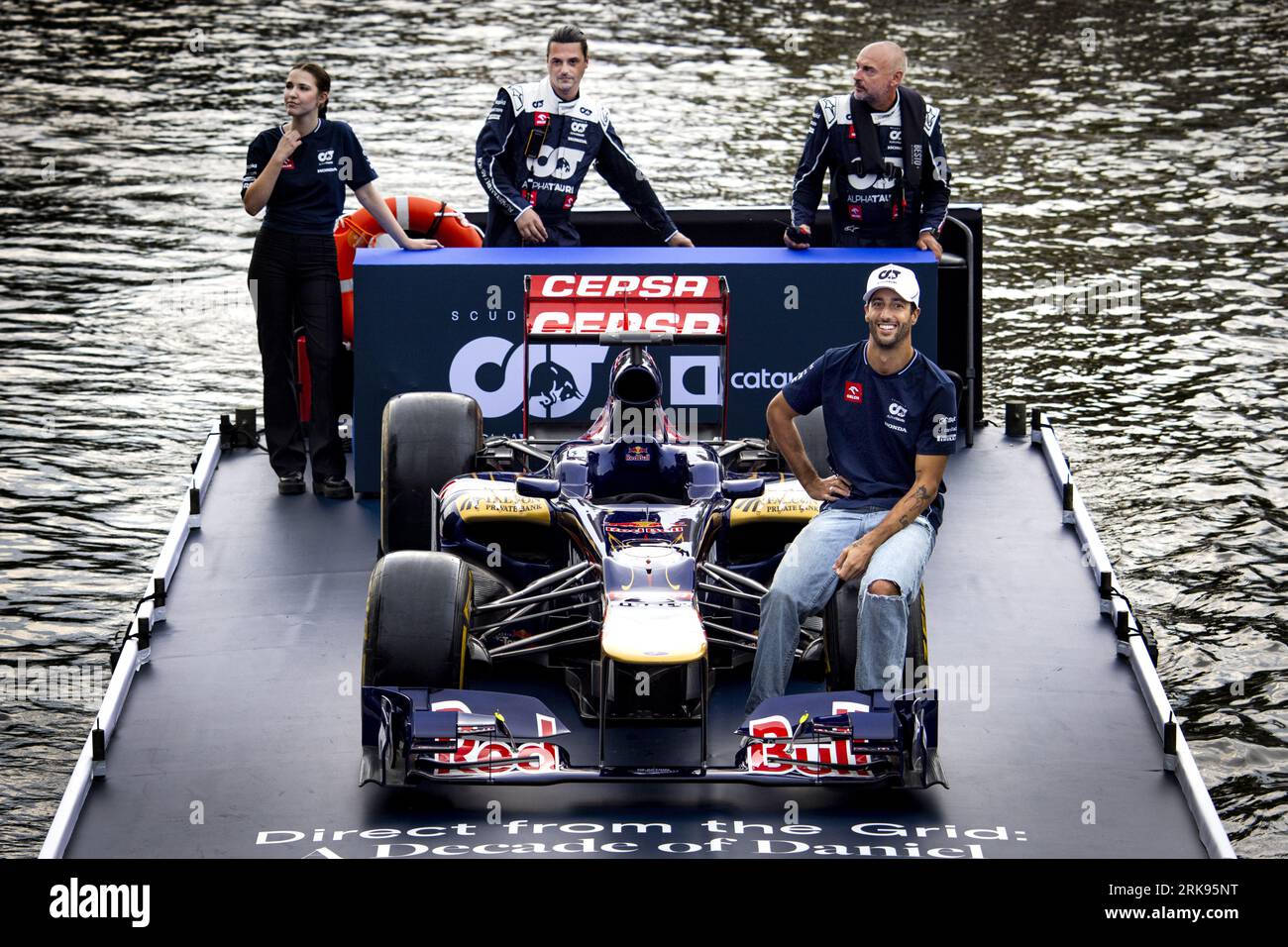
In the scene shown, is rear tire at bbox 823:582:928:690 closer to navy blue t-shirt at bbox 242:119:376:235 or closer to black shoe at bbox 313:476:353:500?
black shoe at bbox 313:476:353:500

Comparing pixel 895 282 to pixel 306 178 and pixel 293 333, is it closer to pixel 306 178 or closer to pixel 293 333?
pixel 306 178

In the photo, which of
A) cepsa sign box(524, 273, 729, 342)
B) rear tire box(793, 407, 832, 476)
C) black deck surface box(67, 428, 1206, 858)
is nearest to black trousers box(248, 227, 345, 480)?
black deck surface box(67, 428, 1206, 858)

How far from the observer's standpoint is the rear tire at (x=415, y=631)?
23.1 feet

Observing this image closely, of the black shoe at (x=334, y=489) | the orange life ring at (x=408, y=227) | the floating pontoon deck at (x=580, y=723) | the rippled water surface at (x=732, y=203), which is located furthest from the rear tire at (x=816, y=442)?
the orange life ring at (x=408, y=227)

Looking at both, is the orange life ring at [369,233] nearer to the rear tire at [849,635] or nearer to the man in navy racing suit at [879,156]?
the man in navy racing suit at [879,156]

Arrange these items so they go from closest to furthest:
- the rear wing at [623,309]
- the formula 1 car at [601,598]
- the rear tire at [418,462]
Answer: the formula 1 car at [601,598] < the rear tire at [418,462] < the rear wing at [623,309]

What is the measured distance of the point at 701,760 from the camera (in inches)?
264

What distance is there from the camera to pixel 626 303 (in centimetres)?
962

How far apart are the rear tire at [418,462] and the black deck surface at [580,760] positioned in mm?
420
